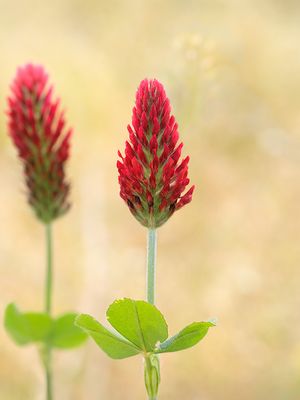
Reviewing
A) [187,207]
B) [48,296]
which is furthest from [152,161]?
[187,207]

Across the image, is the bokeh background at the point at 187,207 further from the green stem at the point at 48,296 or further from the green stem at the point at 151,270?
the green stem at the point at 151,270

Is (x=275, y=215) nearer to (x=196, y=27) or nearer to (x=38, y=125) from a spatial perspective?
(x=196, y=27)

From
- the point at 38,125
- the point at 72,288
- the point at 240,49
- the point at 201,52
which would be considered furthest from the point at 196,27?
the point at 38,125

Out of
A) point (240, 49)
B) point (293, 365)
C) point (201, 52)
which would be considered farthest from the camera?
point (240, 49)

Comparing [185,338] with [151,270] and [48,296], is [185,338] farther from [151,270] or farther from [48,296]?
[48,296]

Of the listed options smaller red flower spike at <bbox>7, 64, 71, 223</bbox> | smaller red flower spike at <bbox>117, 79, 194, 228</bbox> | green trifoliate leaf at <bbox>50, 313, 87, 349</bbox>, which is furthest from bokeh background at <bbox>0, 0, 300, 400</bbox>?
smaller red flower spike at <bbox>117, 79, 194, 228</bbox>

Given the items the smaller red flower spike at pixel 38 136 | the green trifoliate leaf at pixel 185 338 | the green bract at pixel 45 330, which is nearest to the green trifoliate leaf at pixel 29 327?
the green bract at pixel 45 330
